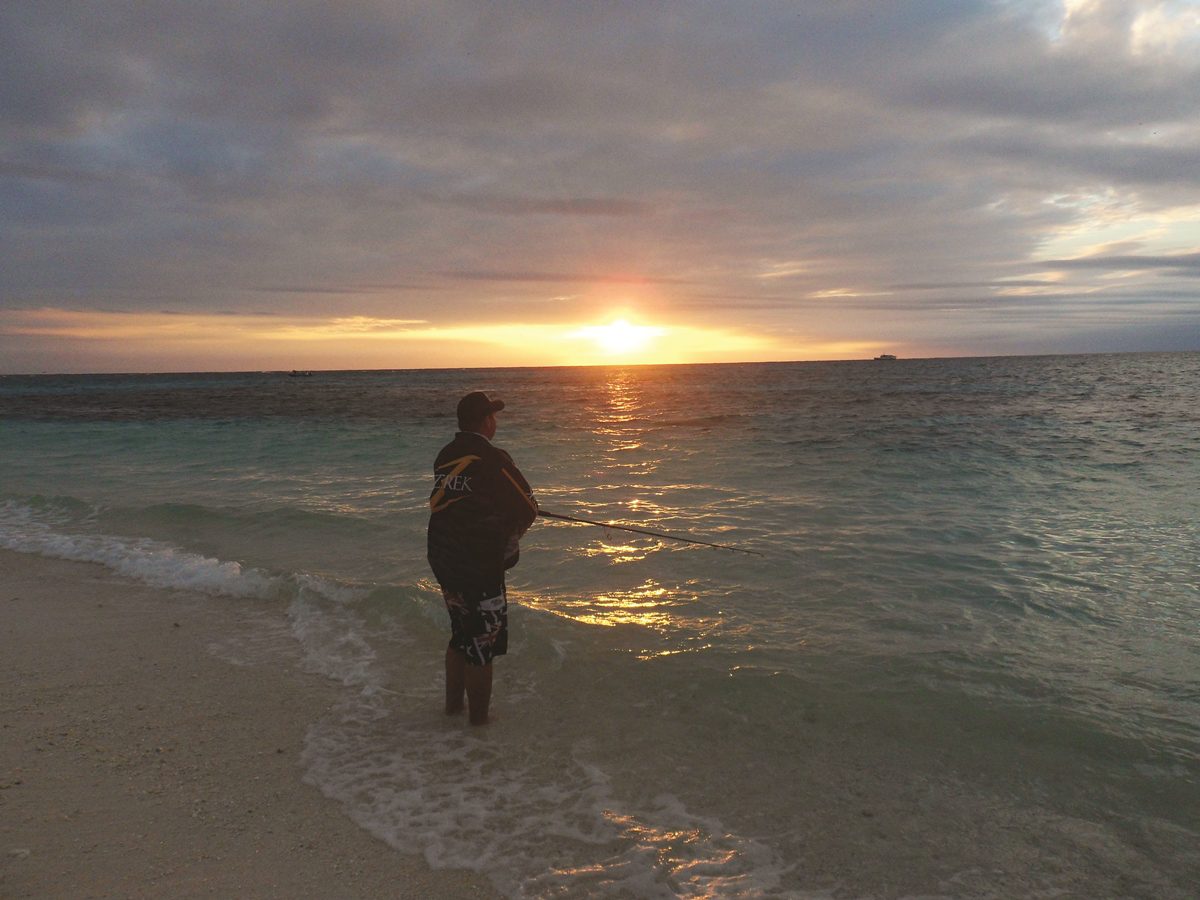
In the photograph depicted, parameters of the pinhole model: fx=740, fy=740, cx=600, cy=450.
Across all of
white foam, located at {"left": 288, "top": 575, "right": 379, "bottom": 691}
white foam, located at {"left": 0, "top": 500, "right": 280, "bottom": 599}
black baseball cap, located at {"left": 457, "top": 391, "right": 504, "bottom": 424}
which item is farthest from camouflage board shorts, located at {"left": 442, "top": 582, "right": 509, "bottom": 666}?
white foam, located at {"left": 0, "top": 500, "right": 280, "bottom": 599}

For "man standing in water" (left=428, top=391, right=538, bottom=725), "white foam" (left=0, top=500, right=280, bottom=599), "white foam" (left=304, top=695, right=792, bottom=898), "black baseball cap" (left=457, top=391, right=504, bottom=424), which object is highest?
"black baseball cap" (left=457, top=391, right=504, bottom=424)

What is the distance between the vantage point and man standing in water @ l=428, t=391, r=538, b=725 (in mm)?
4305

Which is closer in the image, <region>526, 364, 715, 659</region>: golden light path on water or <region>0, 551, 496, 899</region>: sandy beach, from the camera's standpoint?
<region>0, 551, 496, 899</region>: sandy beach

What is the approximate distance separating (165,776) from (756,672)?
12.5 feet

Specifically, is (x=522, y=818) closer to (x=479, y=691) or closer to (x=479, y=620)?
(x=479, y=691)

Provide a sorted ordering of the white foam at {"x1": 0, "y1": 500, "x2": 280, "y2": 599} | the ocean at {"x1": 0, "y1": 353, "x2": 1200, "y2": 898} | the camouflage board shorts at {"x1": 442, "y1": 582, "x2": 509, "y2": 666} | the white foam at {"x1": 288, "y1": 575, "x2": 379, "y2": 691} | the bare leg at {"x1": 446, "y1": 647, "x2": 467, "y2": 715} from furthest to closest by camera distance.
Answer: the white foam at {"x1": 0, "y1": 500, "x2": 280, "y2": 599} → the white foam at {"x1": 288, "y1": 575, "x2": 379, "y2": 691} → the bare leg at {"x1": 446, "y1": 647, "x2": 467, "y2": 715} → the camouflage board shorts at {"x1": 442, "y1": 582, "x2": 509, "y2": 666} → the ocean at {"x1": 0, "y1": 353, "x2": 1200, "y2": 898}

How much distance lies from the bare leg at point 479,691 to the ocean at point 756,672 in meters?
0.10

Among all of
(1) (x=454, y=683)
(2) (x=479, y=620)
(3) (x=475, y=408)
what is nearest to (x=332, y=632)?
(1) (x=454, y=683)

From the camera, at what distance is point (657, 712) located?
494 cm

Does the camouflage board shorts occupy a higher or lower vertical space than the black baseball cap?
lower

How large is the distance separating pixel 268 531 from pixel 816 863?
9.20 meters

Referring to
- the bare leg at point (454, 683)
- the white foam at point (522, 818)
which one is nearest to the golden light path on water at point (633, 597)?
the bare leg at point (454, 683)

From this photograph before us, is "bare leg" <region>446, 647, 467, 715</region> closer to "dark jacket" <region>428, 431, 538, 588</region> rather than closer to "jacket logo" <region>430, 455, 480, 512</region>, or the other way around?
"dark jacket" <region>428, 431, 538, 588</region>

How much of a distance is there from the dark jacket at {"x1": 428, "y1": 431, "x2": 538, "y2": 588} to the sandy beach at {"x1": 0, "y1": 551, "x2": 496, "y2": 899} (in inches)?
55.4
